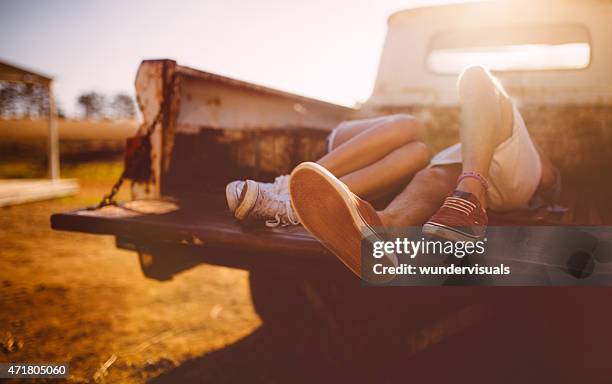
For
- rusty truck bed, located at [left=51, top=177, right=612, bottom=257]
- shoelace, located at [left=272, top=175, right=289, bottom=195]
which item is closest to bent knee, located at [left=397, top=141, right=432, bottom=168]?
rusty truck bed, located at [left=51, top=177, right=612, bottom=257]

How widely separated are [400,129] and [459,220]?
53 centimetres

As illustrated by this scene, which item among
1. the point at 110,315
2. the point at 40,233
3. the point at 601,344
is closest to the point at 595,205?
the point at 601,344

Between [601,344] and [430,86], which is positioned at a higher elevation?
[430,86]

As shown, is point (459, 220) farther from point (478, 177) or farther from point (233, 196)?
point (233, 196)

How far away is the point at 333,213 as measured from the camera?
1112 millimetres

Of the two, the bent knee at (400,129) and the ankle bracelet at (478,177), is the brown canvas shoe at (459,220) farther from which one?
the bent knee at (400,129)

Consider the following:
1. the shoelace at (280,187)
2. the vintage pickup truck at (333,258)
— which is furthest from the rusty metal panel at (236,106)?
the shoelace at (280,187)

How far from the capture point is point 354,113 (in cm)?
301

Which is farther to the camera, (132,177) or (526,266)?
(132,177)

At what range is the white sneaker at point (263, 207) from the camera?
53.5 inches

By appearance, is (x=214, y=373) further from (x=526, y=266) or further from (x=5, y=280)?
(x=5, y=280)

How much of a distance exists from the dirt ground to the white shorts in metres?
1.35

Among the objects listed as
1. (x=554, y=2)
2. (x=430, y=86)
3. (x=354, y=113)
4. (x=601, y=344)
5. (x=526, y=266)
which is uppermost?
(x=554, y=2)

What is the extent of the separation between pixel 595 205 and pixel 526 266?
1078mm
